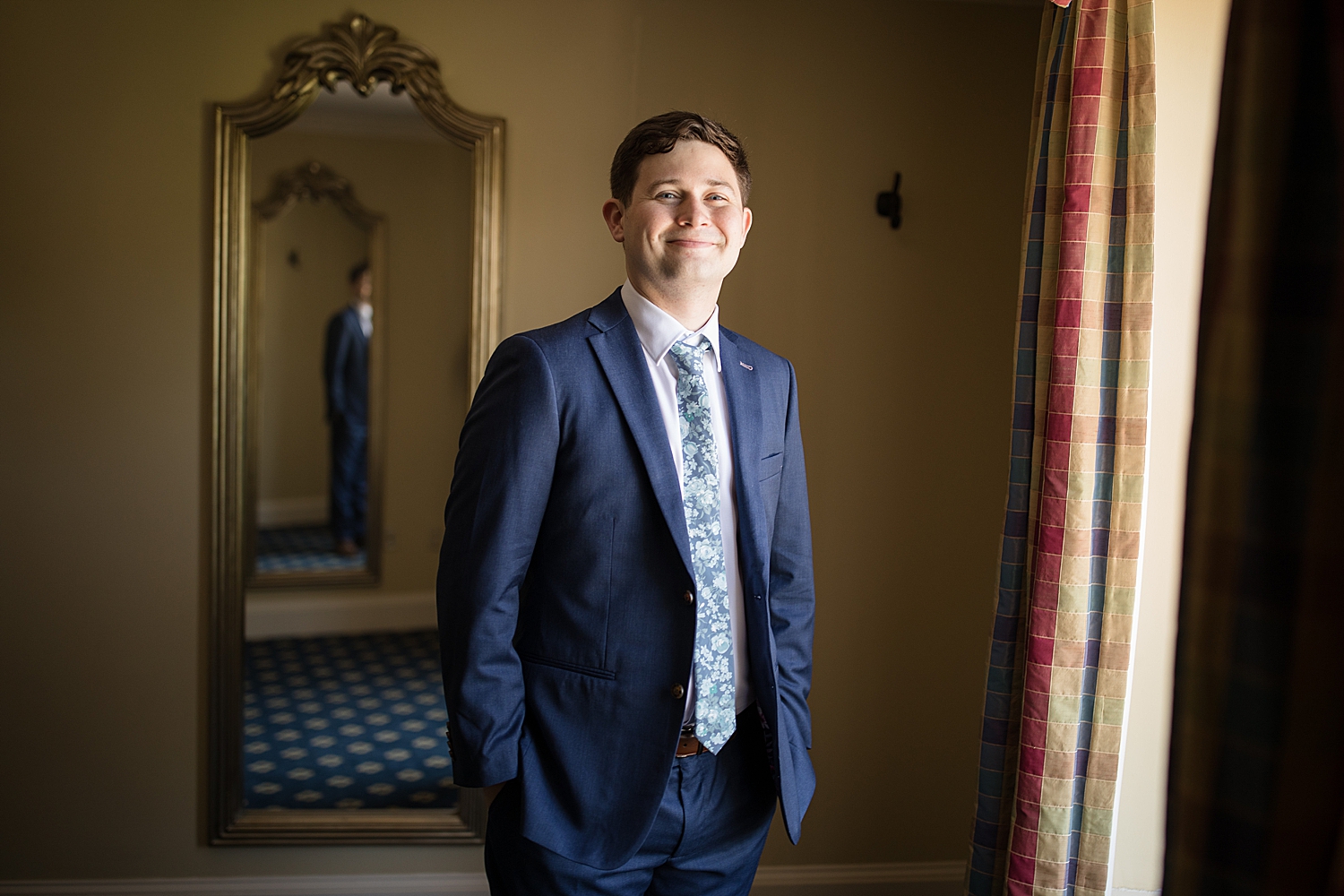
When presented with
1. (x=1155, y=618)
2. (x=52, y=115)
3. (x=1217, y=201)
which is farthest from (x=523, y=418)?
(x=52, y=115)

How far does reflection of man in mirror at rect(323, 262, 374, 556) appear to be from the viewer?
2322 millimetres

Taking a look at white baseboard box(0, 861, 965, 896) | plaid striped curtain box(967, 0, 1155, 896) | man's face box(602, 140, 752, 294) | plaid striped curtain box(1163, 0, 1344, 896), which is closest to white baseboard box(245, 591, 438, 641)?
white baseboard box(0, 861, 965, 896)

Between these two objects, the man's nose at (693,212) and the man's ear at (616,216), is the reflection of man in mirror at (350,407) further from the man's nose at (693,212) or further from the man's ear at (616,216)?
the man's nose at (693,212)

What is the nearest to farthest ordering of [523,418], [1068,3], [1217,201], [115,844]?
[1217,201] < [523,418] < [1068,3] < [115,844]

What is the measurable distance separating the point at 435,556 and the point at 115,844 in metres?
1.12

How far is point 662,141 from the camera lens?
1381 millimetres

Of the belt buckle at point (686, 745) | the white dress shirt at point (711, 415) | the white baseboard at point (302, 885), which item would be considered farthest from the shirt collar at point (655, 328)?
the white baseboard at point (302, 885)

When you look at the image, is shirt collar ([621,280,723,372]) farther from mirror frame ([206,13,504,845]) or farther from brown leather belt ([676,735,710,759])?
mirror frame ([206,13,504,845])

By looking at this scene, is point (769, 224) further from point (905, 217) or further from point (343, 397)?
point (343, 397)

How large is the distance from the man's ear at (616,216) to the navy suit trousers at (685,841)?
814mm

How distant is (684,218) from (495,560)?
58cm

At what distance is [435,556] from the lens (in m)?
2.45

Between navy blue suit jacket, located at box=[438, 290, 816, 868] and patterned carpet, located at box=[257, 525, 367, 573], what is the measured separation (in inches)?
45.7

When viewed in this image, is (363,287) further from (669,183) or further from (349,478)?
(669,183)
